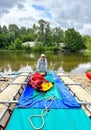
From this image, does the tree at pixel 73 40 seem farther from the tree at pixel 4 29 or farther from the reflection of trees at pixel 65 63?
the reflection of trees at pixel 65 63

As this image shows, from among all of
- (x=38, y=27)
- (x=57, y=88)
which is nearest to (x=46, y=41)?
(x=38, y=27)

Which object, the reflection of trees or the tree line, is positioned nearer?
the reflection of trees

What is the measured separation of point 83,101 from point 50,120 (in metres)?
1.50

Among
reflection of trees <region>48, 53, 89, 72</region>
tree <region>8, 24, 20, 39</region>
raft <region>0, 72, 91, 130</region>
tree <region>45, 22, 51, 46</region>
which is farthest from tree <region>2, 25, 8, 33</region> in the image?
raft <region>0, 72, 91, 130</region>

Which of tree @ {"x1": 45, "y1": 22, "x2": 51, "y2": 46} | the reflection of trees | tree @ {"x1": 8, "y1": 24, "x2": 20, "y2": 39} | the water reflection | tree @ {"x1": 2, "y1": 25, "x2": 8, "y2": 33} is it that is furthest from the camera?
tree @ {"x1": 2, "y1": 25, "x2": 8, "y2": 33}

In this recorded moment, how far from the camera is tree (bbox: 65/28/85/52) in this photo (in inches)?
2428

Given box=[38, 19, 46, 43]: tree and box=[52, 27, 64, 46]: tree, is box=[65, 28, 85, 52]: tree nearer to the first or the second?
box=[52, 27, 64, 46]: tree

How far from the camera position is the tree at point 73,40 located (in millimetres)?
61675

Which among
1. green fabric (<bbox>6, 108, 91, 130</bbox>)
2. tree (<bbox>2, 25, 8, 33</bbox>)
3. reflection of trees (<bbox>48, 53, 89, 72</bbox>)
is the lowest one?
reflection of trees (<bbox>48, 53, 89, 72</bbox>)

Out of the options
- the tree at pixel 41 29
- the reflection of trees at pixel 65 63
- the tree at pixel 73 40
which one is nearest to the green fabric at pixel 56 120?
the reflection of trees at pixel 65 63

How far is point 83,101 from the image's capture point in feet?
17.6

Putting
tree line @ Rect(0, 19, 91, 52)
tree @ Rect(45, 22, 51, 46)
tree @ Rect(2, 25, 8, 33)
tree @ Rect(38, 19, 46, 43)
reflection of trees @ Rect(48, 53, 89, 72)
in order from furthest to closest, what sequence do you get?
tree @ Rect(2, 25, 8, 33) < tree @ Rect(38, 19, 46, 43) < tree @ Rect(45, 22, 51, 46) < tree line @ Rect(0, 19, 91, 52) < reflection of trees @ Rect(48, 53, 89, 72)

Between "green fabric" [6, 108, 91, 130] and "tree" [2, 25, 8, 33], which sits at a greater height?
"tree" [2, 25, 8, 33]

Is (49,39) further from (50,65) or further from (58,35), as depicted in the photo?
(50,65)
